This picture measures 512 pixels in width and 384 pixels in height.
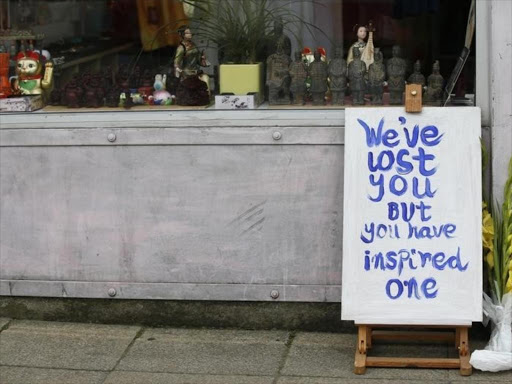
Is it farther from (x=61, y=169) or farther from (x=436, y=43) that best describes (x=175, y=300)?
(x=436, y=43)

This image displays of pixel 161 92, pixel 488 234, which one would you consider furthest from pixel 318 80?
pixel 488 234

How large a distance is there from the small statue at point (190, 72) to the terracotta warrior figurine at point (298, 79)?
17.7 inches

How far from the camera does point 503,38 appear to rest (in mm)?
4977

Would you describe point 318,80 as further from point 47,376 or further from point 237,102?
point 47,376

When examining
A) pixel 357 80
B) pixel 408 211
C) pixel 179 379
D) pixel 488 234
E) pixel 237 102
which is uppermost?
pixel 357 80

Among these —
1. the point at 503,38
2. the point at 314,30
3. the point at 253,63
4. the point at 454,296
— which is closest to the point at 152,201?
the point at 253,63

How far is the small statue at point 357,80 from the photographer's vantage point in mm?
5301

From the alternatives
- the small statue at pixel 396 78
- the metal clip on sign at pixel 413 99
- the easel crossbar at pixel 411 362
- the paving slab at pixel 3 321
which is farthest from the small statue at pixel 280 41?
the paving slab at pixel 3 321

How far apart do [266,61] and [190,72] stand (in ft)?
1.36

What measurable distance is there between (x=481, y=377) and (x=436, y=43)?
1.73m

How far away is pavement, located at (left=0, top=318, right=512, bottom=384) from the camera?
4852 millimetres

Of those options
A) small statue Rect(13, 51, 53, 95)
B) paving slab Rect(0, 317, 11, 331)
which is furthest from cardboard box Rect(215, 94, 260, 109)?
paving slab Rect(0, 317, 11, 331)

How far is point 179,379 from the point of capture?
486 cm

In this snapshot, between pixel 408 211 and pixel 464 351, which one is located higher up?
pixel 408 211
